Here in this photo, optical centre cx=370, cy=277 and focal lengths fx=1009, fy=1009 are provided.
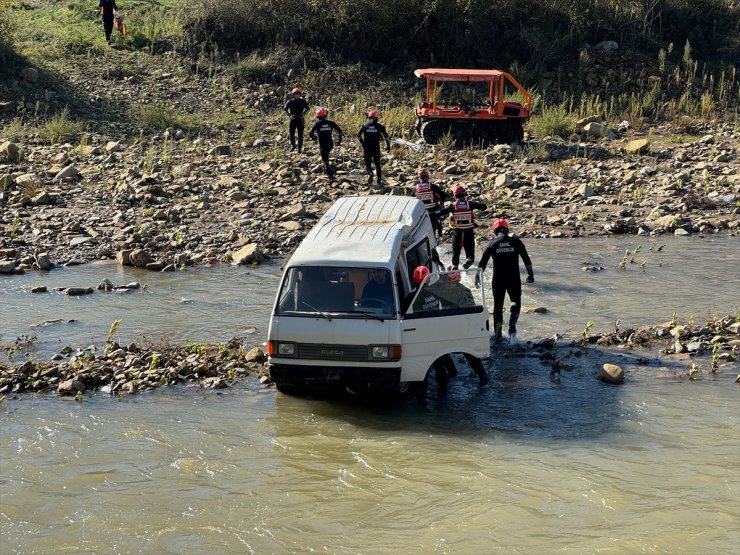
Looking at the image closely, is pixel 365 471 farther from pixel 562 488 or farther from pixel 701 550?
pixel 701 550

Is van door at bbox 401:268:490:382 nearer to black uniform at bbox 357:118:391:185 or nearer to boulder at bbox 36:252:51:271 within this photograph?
→ boulder at bbox 36:252:51:271

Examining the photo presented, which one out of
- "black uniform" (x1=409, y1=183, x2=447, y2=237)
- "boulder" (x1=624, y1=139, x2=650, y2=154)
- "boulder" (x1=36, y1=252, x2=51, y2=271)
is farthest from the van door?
"boulder" (x1=624, y1=139, x2=650, y2=154)

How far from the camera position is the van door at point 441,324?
1023 cm

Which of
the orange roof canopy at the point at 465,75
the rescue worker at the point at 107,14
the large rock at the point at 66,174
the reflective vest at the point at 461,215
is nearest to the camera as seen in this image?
the reflective vest at the point at 461,215

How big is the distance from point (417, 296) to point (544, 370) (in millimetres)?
2299

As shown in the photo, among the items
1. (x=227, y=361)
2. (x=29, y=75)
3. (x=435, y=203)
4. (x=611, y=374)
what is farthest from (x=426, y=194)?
(x=29, y=75)

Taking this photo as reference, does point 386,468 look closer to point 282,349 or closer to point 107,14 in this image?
point 282,349

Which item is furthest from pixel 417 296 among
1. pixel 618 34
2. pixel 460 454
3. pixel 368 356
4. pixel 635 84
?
pixel 618 34

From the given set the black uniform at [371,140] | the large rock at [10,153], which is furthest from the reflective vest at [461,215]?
the large rock at [10,153]

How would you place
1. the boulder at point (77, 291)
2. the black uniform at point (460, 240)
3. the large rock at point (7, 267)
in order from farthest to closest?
the large rock at point (7, 267), the black uniform at point (460, 240), the boulder at point (77, 291)

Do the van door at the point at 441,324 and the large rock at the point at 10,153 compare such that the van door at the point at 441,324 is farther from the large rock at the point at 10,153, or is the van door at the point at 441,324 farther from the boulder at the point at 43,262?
the large rock at the point at 10,153

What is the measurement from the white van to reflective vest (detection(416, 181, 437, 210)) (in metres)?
5.28

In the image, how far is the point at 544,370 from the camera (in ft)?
38.7

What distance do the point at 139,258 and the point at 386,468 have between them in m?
8.27
